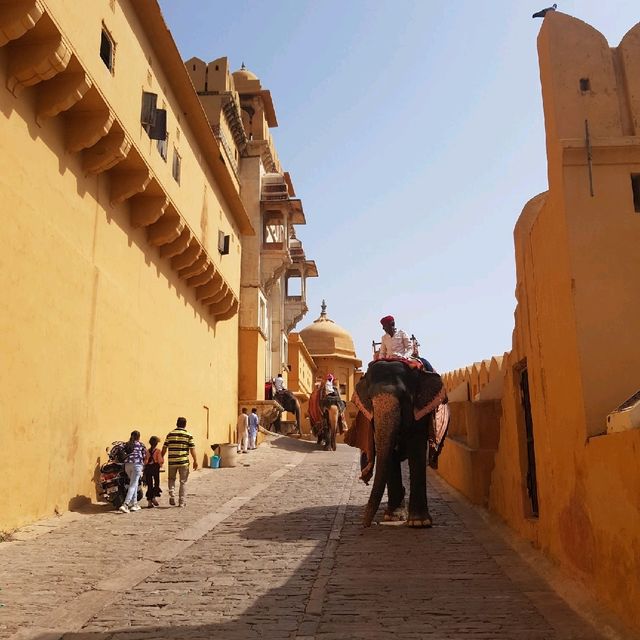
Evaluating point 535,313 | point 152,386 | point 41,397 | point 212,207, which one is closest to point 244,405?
point 212,207

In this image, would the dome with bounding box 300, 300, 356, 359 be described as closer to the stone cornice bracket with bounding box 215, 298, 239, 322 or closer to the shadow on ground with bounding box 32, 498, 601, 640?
the stone cornice bracket with bounding box 215, 298, 239, 322

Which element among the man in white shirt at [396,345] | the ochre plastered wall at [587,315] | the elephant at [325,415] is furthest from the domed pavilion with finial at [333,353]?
the ochre plastered wall at [587,315]

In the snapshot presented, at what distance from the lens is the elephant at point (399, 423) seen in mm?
8445

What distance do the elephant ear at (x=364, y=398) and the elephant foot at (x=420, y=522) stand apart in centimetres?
130

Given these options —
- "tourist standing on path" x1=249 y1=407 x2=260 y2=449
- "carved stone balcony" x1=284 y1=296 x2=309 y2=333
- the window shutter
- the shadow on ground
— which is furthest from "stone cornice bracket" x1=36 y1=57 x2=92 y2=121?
"carved stone balcony" x1=284 y1=296 x2=309 y2=333

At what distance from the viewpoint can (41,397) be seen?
9.38 m

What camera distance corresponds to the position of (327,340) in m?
53.7

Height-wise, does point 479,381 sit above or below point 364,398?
above

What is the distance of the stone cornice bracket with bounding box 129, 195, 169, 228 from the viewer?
45.8 ft

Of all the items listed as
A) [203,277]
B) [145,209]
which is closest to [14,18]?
[145,209]

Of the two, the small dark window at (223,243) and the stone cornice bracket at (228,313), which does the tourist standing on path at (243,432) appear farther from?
the small dark window at (223,243)

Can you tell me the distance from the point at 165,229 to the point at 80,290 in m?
4.57

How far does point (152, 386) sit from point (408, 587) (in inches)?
399

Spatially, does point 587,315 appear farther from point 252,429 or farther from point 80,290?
point 252,429
